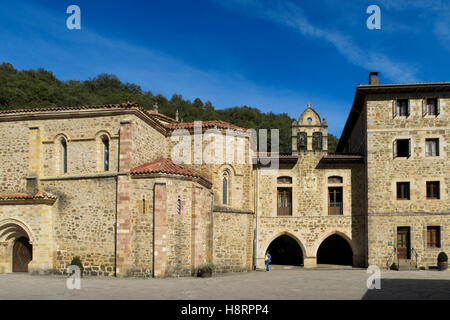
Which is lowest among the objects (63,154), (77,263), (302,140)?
(77,263)

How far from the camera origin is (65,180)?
20.1m

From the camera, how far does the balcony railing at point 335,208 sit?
82.0 feet

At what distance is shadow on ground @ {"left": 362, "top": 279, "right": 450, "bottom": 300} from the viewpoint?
45.4 ft

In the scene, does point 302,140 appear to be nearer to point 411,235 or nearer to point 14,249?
point 411,235

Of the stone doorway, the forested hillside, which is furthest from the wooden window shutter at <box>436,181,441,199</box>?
the forested hillside

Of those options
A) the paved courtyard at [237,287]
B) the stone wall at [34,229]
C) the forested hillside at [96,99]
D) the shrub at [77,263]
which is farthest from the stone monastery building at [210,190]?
the forested hillside at [96,99]

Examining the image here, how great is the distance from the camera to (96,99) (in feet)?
181

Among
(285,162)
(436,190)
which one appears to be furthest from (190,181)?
(436,190)

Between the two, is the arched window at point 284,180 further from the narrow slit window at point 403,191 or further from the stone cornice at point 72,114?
the stone cornice at point 72,114

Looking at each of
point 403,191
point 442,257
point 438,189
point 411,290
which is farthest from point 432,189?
point 411,290

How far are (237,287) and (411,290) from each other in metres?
6.62

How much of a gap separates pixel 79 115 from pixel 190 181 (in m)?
6.53
